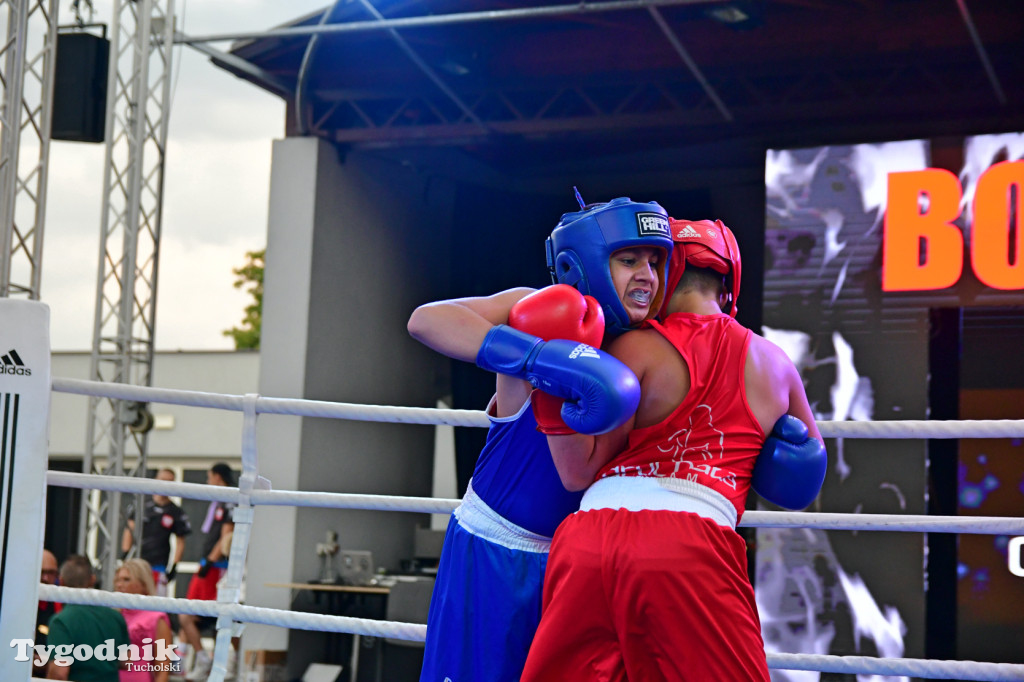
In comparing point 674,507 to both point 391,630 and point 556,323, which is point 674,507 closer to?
point 556,323

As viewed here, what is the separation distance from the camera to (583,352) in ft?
4.88

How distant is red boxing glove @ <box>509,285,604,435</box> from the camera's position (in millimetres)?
1549

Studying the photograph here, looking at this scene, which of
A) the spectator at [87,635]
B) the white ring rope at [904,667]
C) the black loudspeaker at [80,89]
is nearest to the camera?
the white ring rope at [904,667]

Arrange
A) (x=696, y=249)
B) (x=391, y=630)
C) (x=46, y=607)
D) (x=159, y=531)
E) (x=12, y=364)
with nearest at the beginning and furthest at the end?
1. (x=696, y=249)
2. (x=12, y=364)
3. (x=391, y=630)
4. (x=46, y=607)
5. (x=159, y=531)

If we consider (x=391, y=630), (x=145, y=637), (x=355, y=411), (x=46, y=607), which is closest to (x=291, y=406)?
(x=355, y=411)

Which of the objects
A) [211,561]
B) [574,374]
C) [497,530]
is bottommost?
[211,561]

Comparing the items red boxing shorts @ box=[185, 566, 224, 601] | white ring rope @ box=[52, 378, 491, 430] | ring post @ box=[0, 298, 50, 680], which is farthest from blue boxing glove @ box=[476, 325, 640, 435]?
red boxing shorts @ box=[185, 566, 224, 601]

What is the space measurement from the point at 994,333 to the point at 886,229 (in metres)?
0.82

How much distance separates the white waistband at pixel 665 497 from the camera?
1556 millimetres

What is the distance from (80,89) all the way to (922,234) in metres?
4.68

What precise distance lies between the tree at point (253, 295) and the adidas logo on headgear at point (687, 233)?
68.4ft

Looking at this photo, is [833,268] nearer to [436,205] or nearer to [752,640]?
[436,205]

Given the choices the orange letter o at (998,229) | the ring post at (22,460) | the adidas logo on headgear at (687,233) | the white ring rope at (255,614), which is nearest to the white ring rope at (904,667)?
the white ring rope at (255,614)

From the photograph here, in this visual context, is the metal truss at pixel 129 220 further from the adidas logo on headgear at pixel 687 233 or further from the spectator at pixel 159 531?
the adidas logo on headgear at pixel 687 233
